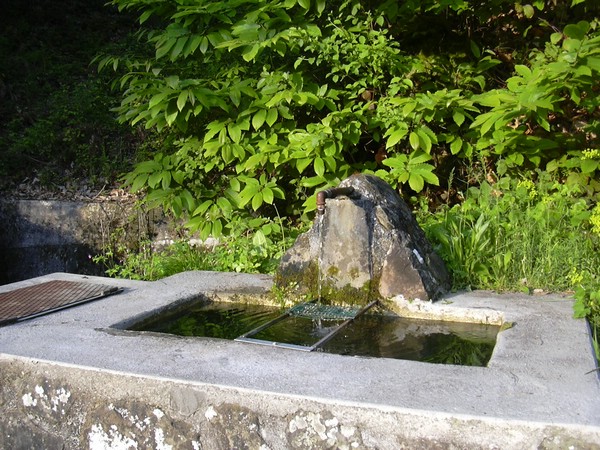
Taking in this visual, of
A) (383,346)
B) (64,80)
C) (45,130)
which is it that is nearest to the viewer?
(383,346)

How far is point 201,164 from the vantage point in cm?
548

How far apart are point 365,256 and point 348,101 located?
7.57 ft

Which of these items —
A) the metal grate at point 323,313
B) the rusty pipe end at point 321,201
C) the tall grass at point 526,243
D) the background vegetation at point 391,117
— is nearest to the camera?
the metal grate at point 323,313

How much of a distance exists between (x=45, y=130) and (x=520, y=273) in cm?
591

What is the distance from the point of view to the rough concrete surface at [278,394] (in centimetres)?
198

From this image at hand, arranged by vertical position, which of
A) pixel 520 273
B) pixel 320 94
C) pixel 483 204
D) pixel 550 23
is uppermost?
pixel 550 23

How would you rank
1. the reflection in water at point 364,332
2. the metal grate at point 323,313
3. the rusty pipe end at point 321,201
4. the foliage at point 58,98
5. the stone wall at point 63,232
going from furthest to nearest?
the foliage at point 58,98, the stone wall at point 63,232, the rusty pipe end at point 321,201, the metal grate at point 323,313, the reflection in water at point 364,332

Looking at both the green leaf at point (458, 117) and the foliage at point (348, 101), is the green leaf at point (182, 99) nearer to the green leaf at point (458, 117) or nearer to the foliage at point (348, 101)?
the foliage at point (348, 101)

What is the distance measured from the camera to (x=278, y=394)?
2.13 meters

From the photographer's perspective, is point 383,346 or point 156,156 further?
point 156,156

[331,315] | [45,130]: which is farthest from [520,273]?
[45,130]

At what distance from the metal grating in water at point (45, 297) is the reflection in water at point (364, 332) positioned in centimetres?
47

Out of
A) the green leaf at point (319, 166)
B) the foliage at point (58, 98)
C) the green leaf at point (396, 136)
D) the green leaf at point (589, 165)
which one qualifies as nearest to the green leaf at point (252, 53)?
the green leaf at point (319, 166)

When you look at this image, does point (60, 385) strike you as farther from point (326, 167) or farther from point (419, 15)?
point (419, 15)
